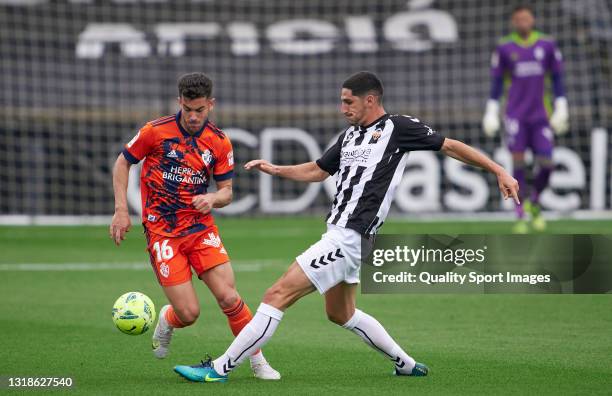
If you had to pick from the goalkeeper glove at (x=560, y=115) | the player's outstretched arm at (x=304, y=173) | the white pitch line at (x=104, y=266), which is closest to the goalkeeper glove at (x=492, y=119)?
the goalkeeper glove at (x=560, y=115)

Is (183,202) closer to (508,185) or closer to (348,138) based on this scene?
(348,138)

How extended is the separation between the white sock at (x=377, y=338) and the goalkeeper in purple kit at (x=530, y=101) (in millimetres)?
8937

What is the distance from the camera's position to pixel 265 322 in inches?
270

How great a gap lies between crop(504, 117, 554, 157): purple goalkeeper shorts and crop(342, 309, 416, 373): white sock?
359 inches

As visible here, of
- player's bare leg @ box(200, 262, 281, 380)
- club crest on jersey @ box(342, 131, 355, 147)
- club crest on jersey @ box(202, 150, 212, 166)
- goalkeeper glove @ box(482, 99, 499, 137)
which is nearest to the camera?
club crest on jersey @ box(342, 131, 355, 147)

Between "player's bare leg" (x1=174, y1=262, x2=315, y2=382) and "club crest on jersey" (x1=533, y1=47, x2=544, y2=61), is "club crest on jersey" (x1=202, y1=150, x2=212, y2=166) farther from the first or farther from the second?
"club crest on jersey" (x1=533, y1=47, x2=544, y2=61)

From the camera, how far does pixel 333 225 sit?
6.99 meters

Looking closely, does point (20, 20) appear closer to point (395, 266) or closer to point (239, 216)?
point (239, 216)

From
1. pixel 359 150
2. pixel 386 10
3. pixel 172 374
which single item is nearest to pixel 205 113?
pixel 359 150

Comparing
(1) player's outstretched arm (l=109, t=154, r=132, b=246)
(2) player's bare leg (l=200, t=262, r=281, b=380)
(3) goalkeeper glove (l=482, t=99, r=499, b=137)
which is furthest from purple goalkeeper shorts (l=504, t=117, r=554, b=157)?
(1) player's outstretched arm (l=109, t=154, r=132, b=246)

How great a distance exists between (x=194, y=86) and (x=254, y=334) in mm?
1711

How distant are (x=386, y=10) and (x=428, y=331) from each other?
17.5 metres

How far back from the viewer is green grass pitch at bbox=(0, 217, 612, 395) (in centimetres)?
696

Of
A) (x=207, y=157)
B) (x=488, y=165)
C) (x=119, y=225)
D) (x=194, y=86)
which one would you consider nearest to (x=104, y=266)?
(x=207, y=157)
